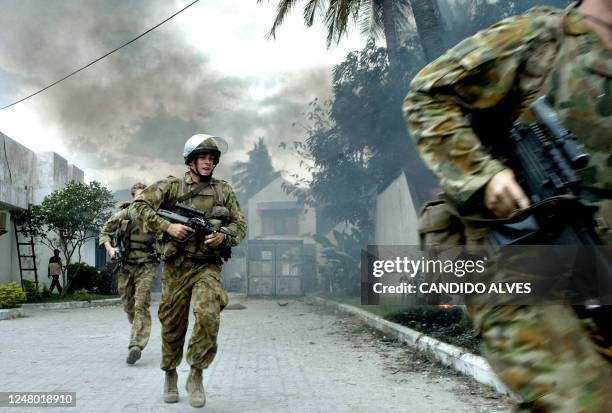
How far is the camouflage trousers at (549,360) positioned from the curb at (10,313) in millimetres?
14008

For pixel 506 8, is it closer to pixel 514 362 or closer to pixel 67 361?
pixel 67 361

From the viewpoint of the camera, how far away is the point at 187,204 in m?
5.00

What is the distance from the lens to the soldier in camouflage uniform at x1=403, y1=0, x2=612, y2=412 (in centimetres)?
149

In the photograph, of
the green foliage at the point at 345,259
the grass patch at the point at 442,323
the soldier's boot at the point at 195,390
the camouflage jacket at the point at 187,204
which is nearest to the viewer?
the soldier's boot at the point at 195,390

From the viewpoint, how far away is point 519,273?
160cm

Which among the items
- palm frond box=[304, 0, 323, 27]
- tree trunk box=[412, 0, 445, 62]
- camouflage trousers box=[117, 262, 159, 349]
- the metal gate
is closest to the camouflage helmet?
camouflage trousers box=[117, 262, 159, 349]

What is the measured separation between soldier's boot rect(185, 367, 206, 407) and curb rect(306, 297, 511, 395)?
6.10 feet

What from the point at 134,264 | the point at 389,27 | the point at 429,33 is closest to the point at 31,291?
the point at 389,27

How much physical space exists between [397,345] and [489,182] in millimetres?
6920

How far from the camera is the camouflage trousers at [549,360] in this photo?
1.44 meters

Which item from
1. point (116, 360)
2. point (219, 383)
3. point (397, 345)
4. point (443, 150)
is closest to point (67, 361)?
point (116, 360)

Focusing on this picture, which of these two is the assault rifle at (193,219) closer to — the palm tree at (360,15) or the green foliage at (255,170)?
the palm tree at (360,15)

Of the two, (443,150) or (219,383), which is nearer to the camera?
(443,150)

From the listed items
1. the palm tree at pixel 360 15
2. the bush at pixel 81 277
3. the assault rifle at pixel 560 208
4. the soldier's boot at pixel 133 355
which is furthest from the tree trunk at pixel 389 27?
the assault rifle at pixel 560 208
